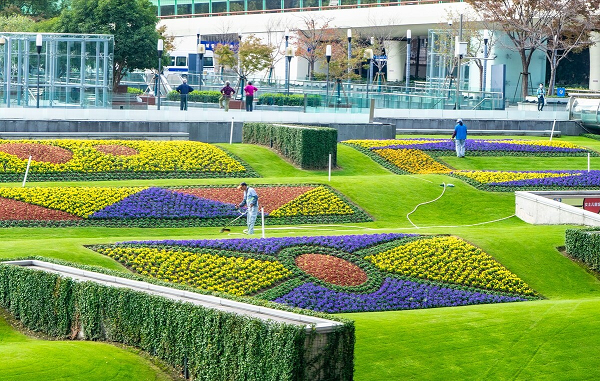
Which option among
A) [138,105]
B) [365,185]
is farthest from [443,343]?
[138,105]

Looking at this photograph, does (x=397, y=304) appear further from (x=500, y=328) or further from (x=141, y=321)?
(x=141, y=321)

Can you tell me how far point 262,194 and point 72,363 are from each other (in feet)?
52.0

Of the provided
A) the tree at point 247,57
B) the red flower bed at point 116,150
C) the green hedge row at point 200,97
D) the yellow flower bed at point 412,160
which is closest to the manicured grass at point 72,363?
the red flower bed at point 116,150

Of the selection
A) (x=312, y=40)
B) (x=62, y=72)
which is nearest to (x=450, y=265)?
(x=62, y=72)

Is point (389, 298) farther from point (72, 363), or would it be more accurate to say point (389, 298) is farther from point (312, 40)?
point (312, 40)

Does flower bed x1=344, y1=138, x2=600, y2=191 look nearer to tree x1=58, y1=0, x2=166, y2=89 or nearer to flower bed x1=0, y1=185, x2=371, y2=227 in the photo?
flower bed x1=0, y1=185, x2=371, y2=227

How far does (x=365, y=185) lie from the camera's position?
31.4 metres

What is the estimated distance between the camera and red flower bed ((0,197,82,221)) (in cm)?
2600

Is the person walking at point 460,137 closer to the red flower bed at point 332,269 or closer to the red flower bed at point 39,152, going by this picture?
the red flower bed at point 39,152

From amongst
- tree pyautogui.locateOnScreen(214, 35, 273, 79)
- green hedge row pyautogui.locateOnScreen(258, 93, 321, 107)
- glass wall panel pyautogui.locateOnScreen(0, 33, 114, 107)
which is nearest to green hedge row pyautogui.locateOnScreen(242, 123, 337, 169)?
glass wall panel pyautogui.locateOnScreen(0, 33, 114, 107)

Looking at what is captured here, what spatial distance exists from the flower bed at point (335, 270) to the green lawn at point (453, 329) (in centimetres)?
76

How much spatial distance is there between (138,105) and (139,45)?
27.8 feet

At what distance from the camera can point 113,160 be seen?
32.2 meters

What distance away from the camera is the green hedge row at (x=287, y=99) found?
4678cm
